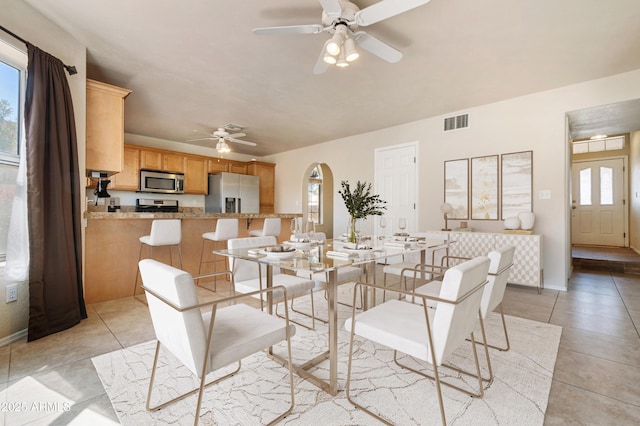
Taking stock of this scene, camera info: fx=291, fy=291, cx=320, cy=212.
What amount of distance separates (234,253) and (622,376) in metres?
2.51

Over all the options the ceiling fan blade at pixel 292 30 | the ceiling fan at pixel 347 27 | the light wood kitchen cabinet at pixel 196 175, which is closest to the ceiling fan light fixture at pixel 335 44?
the ceiling fan at pixel 347 27

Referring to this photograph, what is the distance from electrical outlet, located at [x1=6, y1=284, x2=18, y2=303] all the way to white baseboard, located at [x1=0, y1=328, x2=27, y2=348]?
10.2 inches

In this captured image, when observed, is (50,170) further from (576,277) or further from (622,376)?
(576,277)

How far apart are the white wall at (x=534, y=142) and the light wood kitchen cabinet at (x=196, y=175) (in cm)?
368

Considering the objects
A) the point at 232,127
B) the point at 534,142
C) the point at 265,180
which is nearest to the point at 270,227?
the point at 232,127

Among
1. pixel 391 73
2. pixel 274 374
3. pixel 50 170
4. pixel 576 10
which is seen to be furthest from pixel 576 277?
pixel 50 170

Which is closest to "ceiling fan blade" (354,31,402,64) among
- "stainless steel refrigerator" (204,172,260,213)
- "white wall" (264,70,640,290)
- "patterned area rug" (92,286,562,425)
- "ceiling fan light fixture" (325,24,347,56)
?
"ceiling fan light fixture" (325,24,347,56)

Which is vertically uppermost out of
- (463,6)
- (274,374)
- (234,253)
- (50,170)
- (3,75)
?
(463,6)

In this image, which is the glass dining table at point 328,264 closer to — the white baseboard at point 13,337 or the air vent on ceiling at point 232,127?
the white baseboard at point 13,337

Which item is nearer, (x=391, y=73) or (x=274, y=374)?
(x=274, y=374)

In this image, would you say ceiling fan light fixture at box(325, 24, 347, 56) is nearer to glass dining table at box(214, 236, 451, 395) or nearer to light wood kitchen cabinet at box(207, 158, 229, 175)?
glass dining table at box(214, 236, 451, 395)

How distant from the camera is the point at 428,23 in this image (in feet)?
7.79

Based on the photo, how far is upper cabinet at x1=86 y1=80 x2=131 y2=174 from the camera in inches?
114

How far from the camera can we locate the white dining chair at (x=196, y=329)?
1.11 metres
